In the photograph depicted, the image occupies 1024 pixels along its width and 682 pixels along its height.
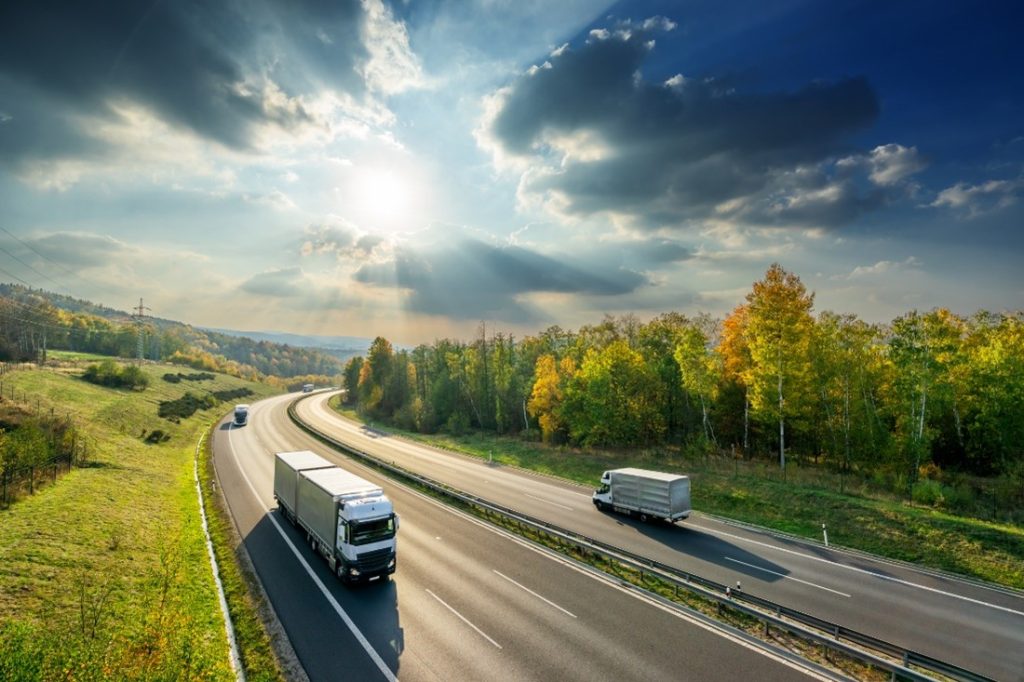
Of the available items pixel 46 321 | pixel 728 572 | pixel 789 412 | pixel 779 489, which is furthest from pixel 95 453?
pixel 46 321

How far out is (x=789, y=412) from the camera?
3731 cm

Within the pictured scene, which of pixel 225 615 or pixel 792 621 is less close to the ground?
pixel 792 621

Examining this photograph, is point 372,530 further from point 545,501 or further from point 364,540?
point 545,501

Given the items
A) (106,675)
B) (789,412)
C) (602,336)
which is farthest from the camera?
(602,336)

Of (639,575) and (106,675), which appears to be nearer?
(106,675)

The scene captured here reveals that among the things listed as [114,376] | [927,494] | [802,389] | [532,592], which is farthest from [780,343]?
[114,376]

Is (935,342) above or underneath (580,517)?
above

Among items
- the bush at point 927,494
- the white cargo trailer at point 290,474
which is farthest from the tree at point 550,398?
the bush at point 927,494

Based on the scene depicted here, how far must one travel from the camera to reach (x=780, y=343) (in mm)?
37688

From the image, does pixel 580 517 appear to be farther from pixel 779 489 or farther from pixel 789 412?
pixel 789 412

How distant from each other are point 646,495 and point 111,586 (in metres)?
26.8

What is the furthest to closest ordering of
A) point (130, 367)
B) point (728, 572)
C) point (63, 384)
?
1. point (130, 367)
2. point (63, 384)
3. point (728, 572)

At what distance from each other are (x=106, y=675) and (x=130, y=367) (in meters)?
80.9

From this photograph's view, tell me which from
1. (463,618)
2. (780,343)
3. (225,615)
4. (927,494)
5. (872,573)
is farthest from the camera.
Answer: (780,343)
